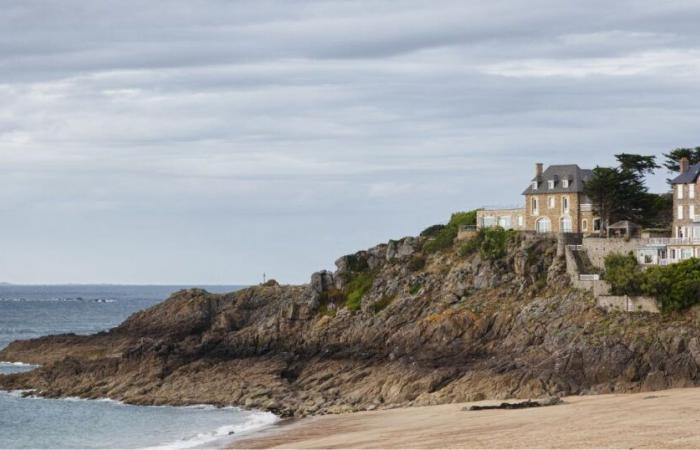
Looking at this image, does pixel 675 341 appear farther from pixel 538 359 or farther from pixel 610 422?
pixel 610 422

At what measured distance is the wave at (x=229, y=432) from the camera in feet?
198

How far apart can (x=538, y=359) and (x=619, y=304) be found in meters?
6.91

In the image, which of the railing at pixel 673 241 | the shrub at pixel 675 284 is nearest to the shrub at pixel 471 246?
the railing at pixel 673 241

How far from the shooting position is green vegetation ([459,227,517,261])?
8138 centimetres

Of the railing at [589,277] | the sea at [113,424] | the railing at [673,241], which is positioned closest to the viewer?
the sea at [113,424]

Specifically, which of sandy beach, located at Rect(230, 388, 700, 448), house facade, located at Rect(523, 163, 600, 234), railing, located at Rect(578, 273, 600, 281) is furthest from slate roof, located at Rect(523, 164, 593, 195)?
sandy beach, located at Rect(230, 388, 700, 448)

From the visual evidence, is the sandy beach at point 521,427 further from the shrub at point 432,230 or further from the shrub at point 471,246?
the shrub at point 432,230

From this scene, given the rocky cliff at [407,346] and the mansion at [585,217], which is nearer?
the rocky cliff at [407,346]

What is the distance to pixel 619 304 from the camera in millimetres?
72062

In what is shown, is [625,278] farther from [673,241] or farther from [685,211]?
[685,211]

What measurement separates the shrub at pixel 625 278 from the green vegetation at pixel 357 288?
58.8ft

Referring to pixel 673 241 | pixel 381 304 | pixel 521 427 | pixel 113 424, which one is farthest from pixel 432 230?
pixel 521 427

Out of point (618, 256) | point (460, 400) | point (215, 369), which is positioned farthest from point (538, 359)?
point (215, 369)

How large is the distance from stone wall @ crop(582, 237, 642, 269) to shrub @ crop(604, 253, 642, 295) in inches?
103
